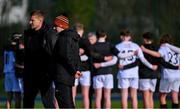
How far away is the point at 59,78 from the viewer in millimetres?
13484

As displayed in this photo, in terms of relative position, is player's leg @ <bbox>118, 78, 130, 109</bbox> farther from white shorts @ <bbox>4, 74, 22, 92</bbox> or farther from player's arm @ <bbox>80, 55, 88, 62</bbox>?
white shorts @ <bbox>4, 74, 22, 92</bbox>

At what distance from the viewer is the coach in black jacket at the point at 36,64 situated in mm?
14516

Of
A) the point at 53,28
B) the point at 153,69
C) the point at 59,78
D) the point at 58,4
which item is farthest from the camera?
the point at 58,4

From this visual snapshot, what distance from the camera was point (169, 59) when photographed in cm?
1761

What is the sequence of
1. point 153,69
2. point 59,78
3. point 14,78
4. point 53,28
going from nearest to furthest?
point 59,78 → point 53,28 → point 153,69 → point 14,78

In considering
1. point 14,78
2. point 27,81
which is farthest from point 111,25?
point 27,81

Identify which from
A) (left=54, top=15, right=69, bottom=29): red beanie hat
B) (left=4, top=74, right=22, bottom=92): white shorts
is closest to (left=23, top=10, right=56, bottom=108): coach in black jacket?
(left=54, top=15, right=69, bottom=29): red beanie hat

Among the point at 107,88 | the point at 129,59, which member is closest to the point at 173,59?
the point at 129,59

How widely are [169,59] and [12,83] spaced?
12.7ft

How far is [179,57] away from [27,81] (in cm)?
457

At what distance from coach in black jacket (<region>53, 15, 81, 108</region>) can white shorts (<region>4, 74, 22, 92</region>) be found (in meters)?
4.98

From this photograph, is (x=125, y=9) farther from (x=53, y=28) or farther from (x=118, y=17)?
(x=53, y=28)

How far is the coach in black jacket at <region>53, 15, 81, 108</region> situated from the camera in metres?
13.5

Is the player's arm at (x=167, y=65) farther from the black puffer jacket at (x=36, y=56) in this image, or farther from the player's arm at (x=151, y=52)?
the black puffer jacket at (x=36, y=56)
